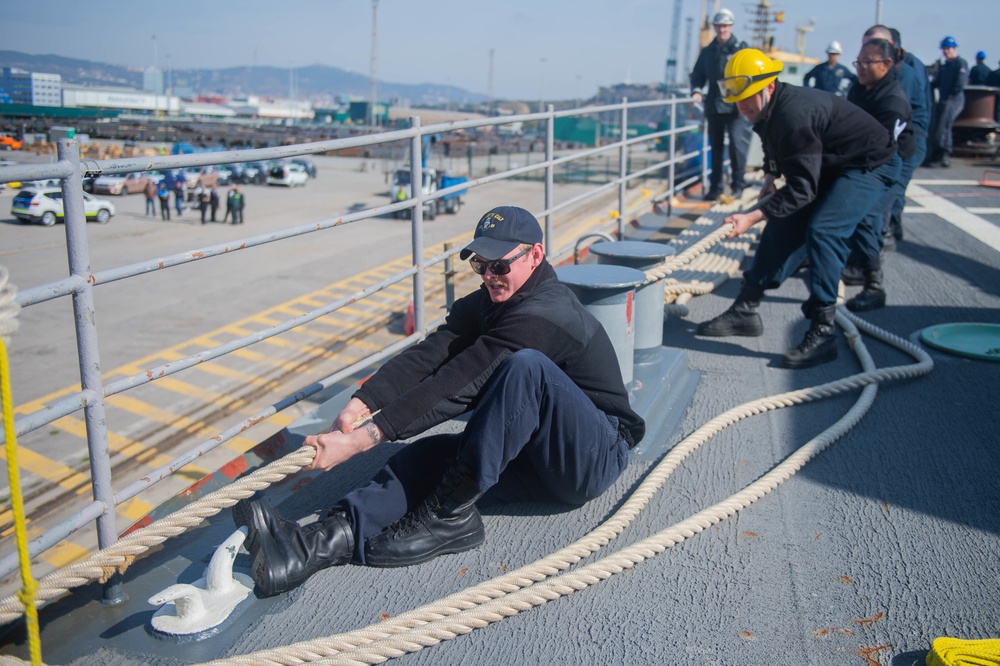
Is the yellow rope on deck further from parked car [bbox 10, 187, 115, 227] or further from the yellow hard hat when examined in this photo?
parked car [bbox 10, 187, 115, 227]

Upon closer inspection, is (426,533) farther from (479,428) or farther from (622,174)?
(622,174)

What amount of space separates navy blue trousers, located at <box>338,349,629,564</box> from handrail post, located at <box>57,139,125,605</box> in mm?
719

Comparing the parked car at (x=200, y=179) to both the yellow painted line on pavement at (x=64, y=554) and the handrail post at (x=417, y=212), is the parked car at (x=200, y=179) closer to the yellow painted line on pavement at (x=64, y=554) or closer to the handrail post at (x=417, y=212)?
the yellow painted line on pavement at (x=64, y=554)

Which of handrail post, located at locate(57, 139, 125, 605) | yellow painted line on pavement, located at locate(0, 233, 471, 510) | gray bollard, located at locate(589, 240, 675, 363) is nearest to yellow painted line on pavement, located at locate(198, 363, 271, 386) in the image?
yellow painted line on pavement, located at locate(0, 233, 471, 510)

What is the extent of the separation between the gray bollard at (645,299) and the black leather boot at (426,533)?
1.80 m

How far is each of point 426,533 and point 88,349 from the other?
3.84ft

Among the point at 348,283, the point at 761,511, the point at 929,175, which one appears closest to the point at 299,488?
the point at 761,511

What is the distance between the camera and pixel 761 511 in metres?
2.99

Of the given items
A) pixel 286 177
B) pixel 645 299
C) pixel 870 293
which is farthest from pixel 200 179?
pixel 645 299

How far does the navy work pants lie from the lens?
30.3 ft

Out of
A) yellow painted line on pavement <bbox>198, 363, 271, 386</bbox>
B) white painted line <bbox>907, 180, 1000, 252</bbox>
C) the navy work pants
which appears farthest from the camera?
yellow painted line on pavement <bbox>198, 363, 271, 386</bbox>

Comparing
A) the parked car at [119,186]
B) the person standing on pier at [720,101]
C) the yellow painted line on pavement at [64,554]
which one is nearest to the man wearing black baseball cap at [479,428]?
the person standing on pier at [720,101]

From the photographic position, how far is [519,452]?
259 cm

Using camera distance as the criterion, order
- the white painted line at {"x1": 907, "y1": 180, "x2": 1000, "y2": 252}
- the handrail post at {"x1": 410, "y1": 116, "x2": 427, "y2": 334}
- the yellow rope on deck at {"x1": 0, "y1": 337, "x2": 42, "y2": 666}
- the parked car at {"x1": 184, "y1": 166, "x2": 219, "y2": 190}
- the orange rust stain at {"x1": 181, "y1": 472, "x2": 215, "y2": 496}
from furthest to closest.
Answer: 1. the parked car at {"x1": 184, "y1": 166, "x2": 219, "y2": 190}
2. the white painted line at {"x1": 907, "y1": 180, "x2": 1000, "y2": 252}
3. the handrail post at {"x1": 410, "y1": 116, "x2": 427, "y2": 334}
4. the orange rust stain at {"x1": 181, "y1": 472, "x2": 215, "y2": 496}
5. the yellow rope on deck at {"x1": 0, "y1": 337, "x2": 42, "y2": 666}
